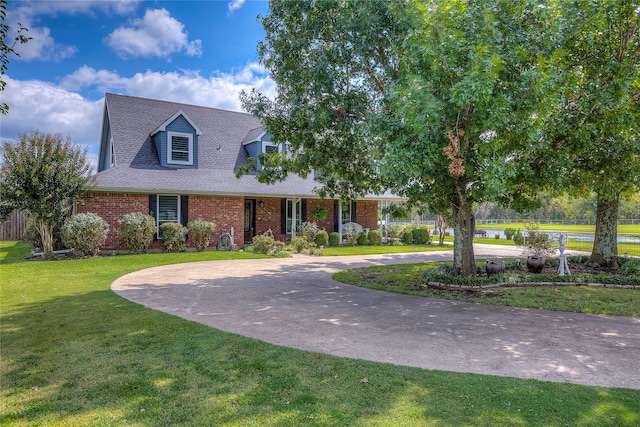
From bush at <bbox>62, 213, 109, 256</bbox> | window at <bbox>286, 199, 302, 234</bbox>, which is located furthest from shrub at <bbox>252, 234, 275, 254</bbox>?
bush at <bbox>62, 213, 109, 256</bbox>

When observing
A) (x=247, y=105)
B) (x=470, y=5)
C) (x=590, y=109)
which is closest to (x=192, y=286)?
(x=247, y=105)

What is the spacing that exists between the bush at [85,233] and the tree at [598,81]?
13.9m

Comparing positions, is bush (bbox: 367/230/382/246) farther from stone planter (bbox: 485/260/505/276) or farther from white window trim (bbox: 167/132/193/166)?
stone planter (bbox: 485/260/505/276)

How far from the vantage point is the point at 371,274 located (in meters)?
11.6

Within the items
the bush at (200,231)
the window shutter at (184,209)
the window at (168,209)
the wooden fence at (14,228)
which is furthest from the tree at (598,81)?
the wooden fence at (14,228)

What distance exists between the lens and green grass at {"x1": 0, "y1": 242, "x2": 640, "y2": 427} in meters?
3.31

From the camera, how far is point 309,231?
19.1m

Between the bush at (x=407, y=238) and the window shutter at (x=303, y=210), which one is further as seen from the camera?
the bush at (x=407, y=238)

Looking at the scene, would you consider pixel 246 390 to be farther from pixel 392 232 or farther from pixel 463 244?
pixel 392 232

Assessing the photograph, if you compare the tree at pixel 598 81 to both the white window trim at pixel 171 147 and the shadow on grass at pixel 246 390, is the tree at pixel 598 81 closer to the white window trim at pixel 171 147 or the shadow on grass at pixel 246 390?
the shadow on grass at pixel 246 390

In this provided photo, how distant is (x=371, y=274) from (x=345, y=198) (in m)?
2.43

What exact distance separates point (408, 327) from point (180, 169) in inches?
575

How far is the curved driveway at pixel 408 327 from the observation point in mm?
4637

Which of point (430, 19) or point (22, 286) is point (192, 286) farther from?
point (430, 19)
